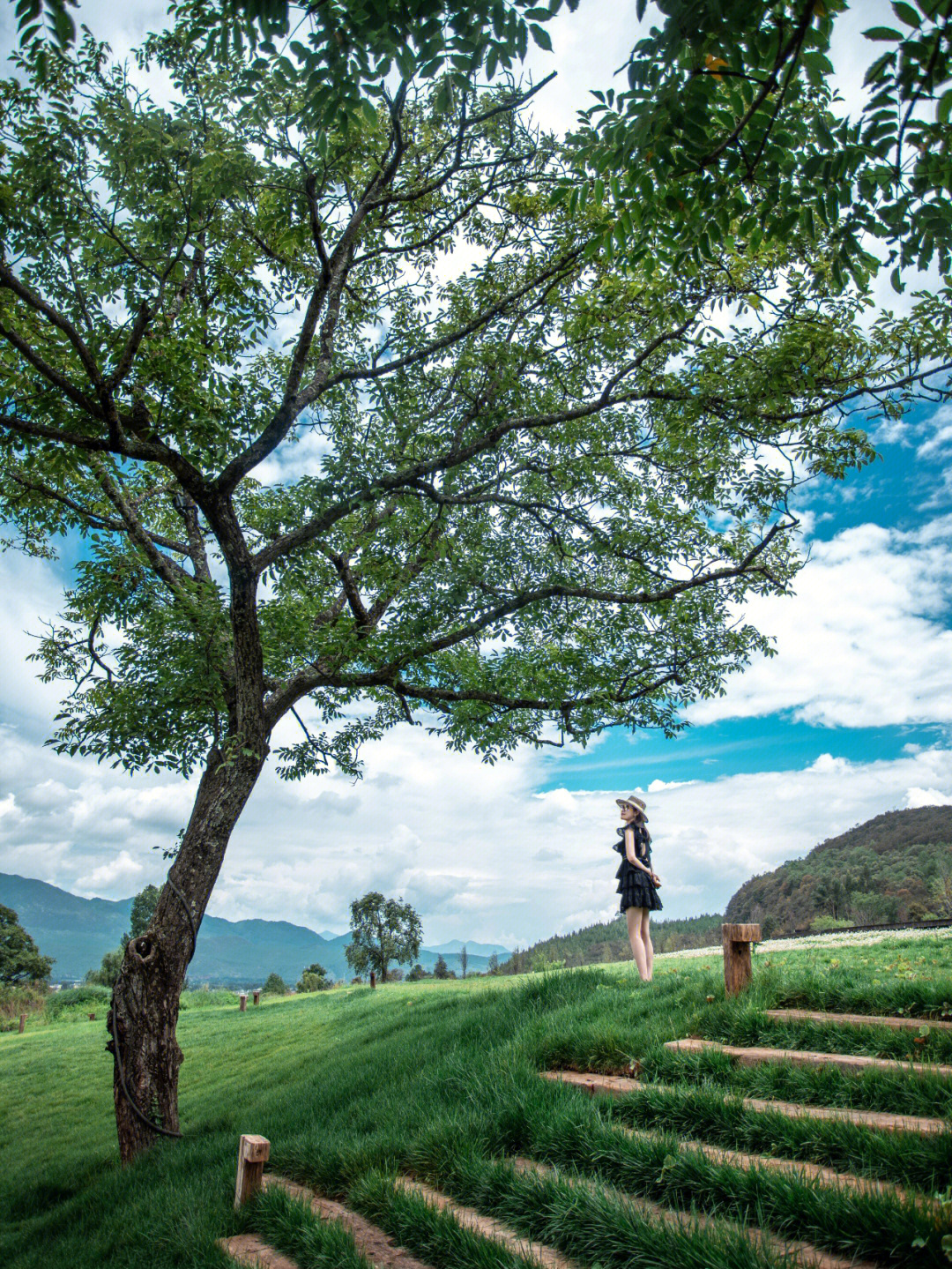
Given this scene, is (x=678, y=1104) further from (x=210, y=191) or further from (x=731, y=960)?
(x=210, y=191)

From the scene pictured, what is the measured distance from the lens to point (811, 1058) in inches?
224

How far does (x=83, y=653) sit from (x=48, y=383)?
5.17 m

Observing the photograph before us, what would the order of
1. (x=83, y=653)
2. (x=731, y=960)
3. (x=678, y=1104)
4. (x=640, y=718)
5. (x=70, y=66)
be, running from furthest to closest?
1. (x=83, y=653)
2. (x=640, y=718)
3. (x=70, y=66)
4. (x=731, y=960)
5. (x=678, y=1104)

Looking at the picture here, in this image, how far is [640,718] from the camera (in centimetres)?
1180

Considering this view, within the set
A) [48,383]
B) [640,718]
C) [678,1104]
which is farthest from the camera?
[640,718]

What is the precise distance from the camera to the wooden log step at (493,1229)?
154 inches

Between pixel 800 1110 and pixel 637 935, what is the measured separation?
16.0 feet

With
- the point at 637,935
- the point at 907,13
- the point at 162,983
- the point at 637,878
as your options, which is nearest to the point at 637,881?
the point at 637,878

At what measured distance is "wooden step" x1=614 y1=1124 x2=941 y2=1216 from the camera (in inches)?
143

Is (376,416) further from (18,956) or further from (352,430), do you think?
(18,956)

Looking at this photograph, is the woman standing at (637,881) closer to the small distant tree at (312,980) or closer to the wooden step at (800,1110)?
the wooden step at (800,1110)

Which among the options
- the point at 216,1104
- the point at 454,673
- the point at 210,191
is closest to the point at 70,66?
the point at 210,191

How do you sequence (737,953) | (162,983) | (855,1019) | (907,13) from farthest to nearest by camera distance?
(162,983) < (737,953) < (855,1019) < (907,13)

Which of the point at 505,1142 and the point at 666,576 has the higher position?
the point at 666,576
